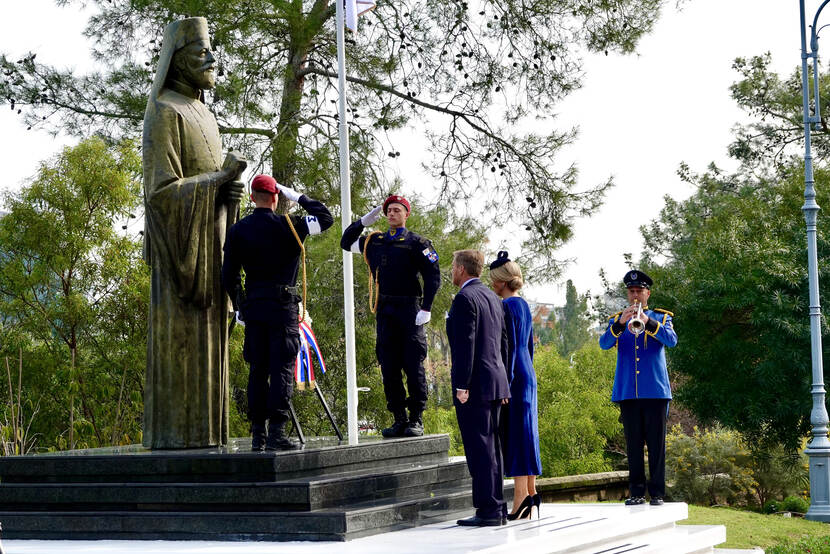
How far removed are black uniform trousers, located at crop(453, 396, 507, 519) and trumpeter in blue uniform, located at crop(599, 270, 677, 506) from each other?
6.46 feet

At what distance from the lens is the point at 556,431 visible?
20.4m

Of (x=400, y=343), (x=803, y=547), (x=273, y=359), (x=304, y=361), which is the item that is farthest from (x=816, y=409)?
(x=273, y=359)

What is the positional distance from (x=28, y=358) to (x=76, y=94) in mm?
3928

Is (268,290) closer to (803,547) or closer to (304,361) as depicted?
(304,361)

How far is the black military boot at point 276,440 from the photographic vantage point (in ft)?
24.3

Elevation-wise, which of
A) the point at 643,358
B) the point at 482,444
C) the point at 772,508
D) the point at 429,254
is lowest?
the point at 772,508

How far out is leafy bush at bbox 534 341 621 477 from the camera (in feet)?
66.1

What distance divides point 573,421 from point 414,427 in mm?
11940

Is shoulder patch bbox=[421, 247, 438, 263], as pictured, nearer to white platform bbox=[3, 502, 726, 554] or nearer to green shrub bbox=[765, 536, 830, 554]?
white platform bbox=[3, 502, 726, 554]

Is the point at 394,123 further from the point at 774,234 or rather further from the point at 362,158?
the point at 774,234

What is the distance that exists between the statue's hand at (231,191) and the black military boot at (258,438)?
1.68 meters

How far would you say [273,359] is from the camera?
7410mm

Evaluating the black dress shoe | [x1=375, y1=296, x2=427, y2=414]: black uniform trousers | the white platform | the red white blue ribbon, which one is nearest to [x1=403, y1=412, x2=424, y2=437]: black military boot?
[x1=375, y1=296, x2=427, y2=414]: black uniform trousers

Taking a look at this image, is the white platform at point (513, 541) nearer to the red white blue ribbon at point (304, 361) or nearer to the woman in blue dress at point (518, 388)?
the woman in blue dress at point (518, 388)
